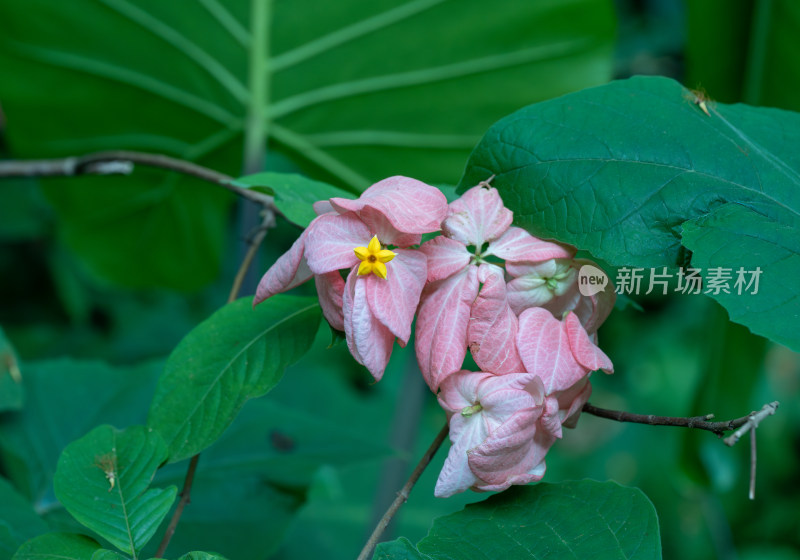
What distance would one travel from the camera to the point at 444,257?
0.38 m

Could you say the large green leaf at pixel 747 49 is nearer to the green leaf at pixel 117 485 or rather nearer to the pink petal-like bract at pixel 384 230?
the pink petal-like bract at pixel 384 230

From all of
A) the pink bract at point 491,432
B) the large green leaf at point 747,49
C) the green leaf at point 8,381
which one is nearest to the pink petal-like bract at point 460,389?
the pink bract at point 491,432

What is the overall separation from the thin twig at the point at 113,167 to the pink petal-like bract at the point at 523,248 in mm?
216

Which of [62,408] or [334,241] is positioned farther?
[62,408]

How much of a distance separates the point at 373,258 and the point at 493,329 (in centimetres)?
8

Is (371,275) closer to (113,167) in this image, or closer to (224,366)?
(224,366)

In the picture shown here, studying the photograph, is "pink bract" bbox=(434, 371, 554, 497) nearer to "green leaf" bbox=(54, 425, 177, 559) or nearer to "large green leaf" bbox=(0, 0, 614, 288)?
"green leaf" bbox=(54, 425, 177, 559)

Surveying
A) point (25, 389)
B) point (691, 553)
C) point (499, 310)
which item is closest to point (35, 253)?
point (25, 389)

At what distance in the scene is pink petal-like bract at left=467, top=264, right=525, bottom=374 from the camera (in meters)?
0.38

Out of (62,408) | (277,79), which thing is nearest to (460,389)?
(62,408)

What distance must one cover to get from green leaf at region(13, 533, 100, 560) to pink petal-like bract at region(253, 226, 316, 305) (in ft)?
0.61

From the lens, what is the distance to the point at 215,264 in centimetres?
125

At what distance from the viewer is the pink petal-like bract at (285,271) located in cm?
38

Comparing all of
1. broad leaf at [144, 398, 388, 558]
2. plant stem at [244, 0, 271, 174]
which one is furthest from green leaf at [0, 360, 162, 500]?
plant stem at [244, 0, 271, 174]
